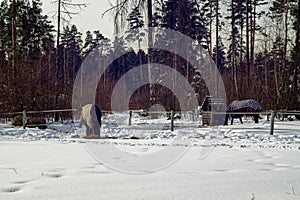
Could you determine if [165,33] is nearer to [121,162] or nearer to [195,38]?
[195,38]

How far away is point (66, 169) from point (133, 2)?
16606mm

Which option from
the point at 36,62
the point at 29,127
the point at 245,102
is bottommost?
the point at 29,127

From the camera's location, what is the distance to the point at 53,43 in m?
49.5

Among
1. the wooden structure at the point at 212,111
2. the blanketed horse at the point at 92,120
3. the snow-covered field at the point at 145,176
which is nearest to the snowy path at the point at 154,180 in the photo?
the snow-covered field at the point at 145,176

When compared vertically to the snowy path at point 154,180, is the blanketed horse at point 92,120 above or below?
above

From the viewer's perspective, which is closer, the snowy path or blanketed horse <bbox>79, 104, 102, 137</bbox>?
the snowy path

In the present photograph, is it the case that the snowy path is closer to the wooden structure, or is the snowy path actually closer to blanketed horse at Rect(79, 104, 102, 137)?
blanketed horse at Rect(79, 104, 102, 137)

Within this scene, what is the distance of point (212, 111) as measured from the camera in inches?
746

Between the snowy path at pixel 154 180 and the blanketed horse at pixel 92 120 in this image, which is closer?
the snowy path at pixel 154 180

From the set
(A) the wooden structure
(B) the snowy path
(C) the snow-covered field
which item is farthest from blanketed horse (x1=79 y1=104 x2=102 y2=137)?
(B) the snowy path

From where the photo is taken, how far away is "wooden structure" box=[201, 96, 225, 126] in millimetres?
18578

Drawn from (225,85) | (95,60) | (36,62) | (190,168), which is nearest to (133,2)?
(36,62)

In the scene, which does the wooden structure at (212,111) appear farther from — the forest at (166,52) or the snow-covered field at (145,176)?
the snow-covered field at (145,176)

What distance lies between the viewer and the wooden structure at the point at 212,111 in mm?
18578
